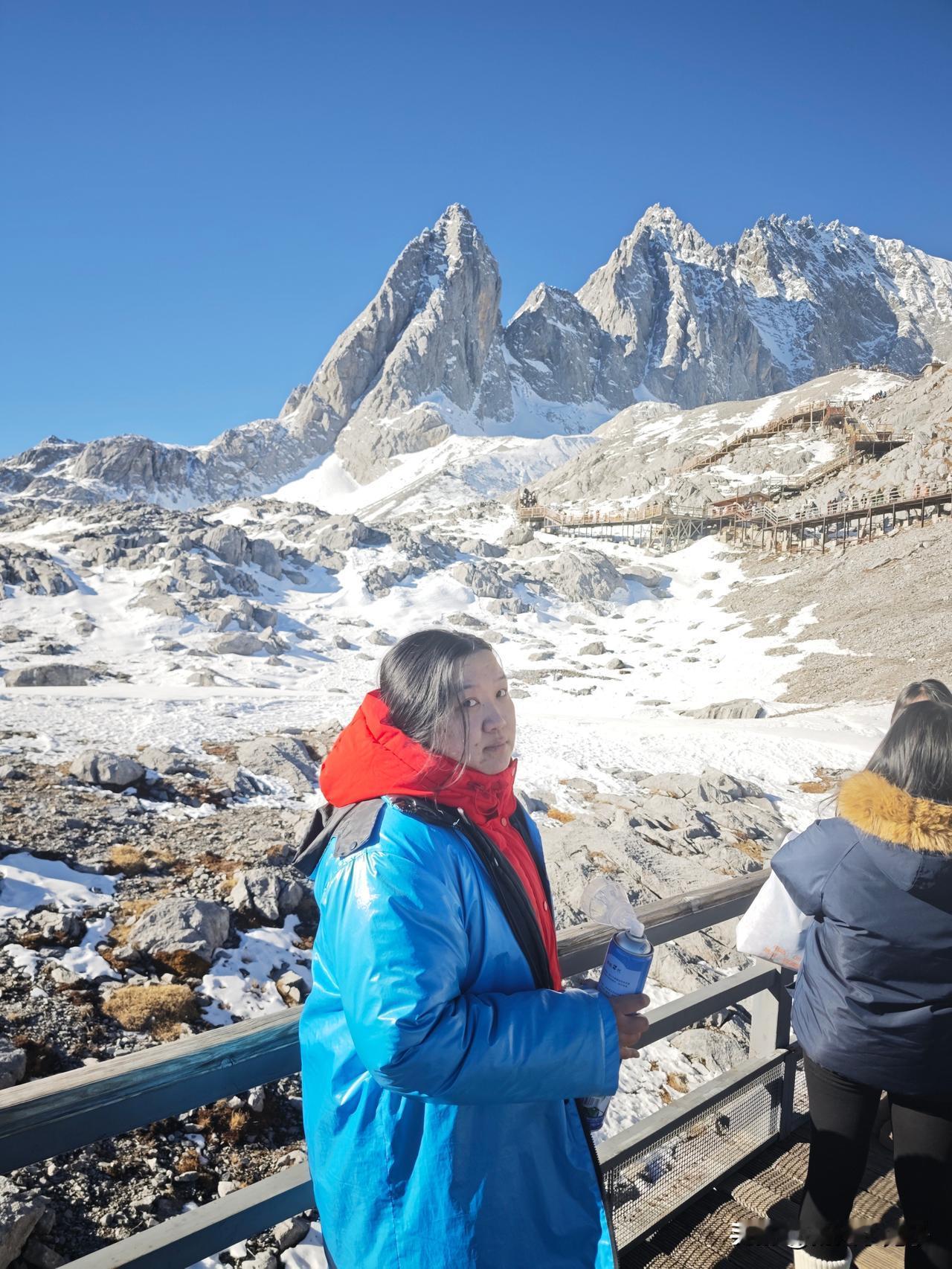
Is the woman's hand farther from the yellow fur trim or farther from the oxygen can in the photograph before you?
the yellow fur trim

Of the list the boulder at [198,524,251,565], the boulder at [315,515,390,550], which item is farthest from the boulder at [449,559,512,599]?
the boulder at [198,524,251,565]

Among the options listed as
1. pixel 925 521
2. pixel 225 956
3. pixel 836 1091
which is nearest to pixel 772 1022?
pixel 836 1091

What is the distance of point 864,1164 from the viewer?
2301mm

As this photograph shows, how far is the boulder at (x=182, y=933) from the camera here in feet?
18.1

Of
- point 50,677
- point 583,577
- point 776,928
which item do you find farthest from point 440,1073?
point 583,577

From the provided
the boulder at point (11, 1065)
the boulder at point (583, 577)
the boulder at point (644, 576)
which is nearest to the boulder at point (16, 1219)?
the boulder at point (11, 1065)

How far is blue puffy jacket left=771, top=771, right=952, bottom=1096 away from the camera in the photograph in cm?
202

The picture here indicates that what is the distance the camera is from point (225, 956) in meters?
5.75

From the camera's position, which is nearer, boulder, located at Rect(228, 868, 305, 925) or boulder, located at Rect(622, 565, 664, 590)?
boulder, located at Rect(228, 868, 305, 925)

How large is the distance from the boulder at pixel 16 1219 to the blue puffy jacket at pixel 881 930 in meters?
3.35

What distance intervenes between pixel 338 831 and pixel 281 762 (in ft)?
34.4

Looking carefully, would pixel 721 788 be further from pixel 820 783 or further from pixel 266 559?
pixel 266 559

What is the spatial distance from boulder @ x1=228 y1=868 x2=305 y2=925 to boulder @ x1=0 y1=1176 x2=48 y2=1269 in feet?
10.9

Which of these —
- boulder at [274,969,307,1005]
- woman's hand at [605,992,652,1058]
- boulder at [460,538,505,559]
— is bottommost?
boulder at [274,969,307,1005]
